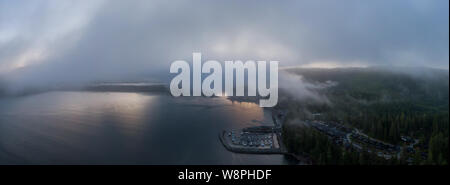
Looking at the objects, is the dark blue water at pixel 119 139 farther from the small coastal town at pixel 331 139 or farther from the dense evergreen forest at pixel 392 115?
the dense evergreen forest at pixel 392 115

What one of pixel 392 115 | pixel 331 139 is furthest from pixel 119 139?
pixel 392 115

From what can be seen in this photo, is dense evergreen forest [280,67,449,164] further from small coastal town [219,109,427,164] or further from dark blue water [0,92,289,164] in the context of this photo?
dark blue water [0,92,289,164]

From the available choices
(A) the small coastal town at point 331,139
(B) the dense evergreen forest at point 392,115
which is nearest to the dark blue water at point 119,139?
(A) the small coastal town at point 331,139

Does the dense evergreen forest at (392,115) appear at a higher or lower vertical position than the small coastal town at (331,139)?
higher

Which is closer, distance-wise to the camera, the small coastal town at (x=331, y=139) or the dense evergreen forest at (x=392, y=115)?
the dense evergreen forest at (x=392, y=115)

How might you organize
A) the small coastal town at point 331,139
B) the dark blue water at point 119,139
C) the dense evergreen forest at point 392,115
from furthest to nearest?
the dark blue water at point 119,139 → the small coastal town at point 331,139 → the dense evergreen forest at point 392,115

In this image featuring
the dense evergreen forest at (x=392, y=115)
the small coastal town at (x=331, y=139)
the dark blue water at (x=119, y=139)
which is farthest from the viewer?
the dark blue water at (x=119, y=139)

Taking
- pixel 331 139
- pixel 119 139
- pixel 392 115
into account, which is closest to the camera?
pixel 331 139

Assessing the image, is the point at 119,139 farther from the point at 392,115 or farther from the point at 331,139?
the point at 392,115

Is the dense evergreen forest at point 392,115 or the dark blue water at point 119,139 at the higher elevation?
the dense evergreen forest at point 392,115
